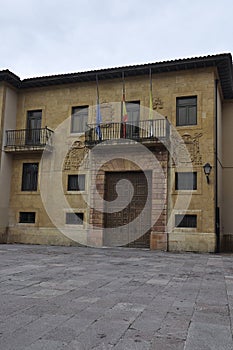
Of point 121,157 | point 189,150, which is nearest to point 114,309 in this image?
point 189,150

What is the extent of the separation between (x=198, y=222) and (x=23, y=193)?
27.1 feet

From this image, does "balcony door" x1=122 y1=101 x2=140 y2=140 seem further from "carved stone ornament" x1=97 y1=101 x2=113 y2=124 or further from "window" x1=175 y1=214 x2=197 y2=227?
"window" x1=175 y1=214 x2=197 y2=227

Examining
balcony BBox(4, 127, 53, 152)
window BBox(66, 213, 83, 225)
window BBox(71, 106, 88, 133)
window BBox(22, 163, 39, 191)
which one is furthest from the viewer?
window BBox(22, 163, 39, 191)

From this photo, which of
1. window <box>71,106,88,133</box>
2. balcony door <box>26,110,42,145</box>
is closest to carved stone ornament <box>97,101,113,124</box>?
window <box>71,106,88,133</box>

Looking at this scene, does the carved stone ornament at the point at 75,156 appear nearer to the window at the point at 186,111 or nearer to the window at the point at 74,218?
the window at the point at 74,218

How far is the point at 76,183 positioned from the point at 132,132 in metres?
3.47

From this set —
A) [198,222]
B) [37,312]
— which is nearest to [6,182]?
[198,222]

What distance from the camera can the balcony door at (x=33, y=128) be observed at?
17281 millimetres

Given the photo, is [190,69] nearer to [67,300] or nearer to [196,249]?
[196,249]

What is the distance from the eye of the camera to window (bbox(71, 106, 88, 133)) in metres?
16.9

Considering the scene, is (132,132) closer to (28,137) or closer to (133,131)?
(133,131)

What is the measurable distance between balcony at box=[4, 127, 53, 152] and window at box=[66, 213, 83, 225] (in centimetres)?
331

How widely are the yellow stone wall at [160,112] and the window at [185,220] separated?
0.24 meters

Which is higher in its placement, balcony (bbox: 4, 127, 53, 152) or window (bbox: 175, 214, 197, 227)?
balcony (bbox: 4, 127, 53, 152)
